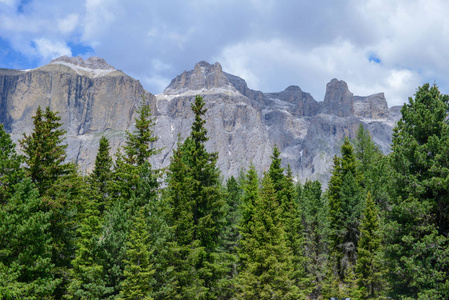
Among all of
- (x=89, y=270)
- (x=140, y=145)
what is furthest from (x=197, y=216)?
(x=89, y=270)

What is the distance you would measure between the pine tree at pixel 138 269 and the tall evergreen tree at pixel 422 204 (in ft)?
43.6

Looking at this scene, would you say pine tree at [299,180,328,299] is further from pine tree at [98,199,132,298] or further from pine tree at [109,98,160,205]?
pine tree at [98,199,132,298]

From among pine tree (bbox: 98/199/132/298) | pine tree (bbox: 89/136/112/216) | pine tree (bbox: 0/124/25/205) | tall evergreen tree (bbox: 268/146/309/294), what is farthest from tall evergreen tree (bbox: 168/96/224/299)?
pine tree (bbox: 89/136/112/216)

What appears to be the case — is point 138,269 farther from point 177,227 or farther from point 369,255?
point 369,255

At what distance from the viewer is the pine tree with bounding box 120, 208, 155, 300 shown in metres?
18.4

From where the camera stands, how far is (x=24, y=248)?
18.8 m

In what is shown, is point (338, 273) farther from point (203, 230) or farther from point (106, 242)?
point (106, 242)

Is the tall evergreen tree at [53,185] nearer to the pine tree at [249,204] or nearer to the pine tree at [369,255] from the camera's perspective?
the pine tree at [249,204]

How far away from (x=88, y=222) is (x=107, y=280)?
4.12 metres

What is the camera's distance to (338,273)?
39375 millimetres

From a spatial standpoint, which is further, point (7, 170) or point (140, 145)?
point (140, 145)

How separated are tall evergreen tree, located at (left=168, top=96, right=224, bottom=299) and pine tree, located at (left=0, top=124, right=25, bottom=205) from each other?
30.9 feet

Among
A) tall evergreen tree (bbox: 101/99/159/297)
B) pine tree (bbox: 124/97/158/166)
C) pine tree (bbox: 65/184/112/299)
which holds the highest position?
pine tree (bbox: 124/97/158/166)

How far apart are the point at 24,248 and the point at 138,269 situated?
6.49m
